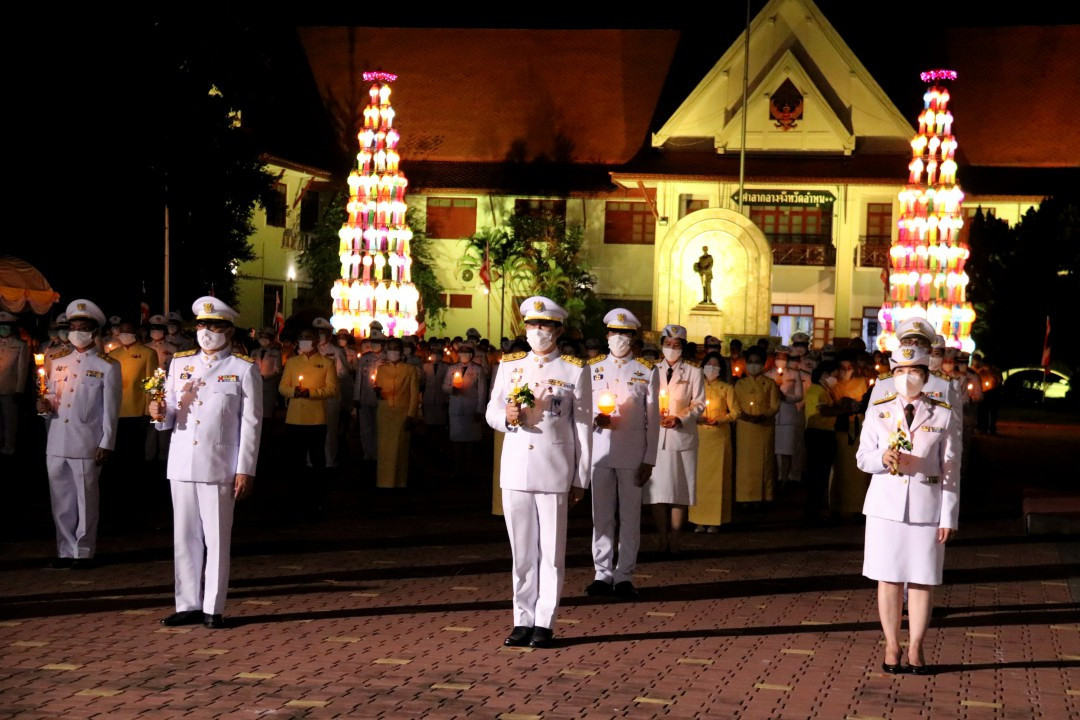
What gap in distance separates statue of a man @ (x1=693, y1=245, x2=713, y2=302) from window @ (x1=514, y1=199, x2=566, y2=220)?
7.47 meters

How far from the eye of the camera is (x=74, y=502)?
12656 millimetres

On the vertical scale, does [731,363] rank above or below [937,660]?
above

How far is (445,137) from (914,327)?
4940cm

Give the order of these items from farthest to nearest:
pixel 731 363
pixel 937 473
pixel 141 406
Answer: pixel 731 363 < pixel 141 406 < pixel 937 473

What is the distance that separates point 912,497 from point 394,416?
11.6 m

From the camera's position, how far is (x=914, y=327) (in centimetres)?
930

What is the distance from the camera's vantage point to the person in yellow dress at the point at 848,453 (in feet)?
56.1

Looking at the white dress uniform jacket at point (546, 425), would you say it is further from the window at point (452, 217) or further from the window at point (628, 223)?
the window at point (452, 217)

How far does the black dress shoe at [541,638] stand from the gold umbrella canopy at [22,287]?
13311 mm

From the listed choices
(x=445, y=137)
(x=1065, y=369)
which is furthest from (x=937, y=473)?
(x=445, y=137)

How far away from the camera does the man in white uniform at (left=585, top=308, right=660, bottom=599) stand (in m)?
11.9

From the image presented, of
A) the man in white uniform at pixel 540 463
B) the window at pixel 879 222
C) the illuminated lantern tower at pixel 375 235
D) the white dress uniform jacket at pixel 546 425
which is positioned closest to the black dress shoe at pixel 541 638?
the man in white uniform at pixel 540 463

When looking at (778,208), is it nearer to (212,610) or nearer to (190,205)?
(190,205)

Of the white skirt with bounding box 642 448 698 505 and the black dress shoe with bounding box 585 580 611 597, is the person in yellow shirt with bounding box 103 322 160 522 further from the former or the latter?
the black dress shoe with bounding box 585 580 611 597
